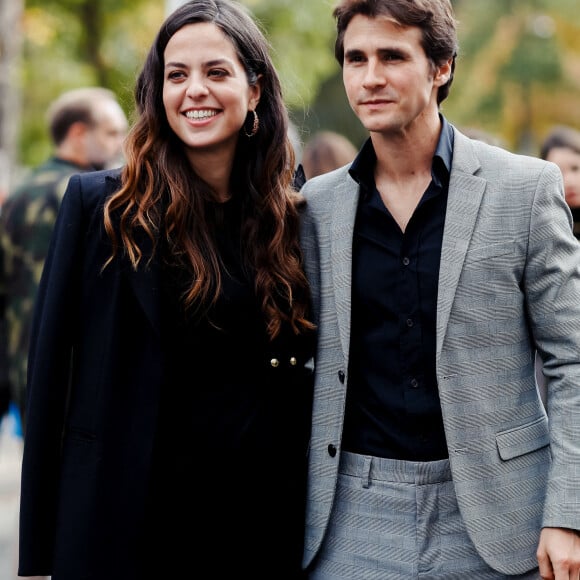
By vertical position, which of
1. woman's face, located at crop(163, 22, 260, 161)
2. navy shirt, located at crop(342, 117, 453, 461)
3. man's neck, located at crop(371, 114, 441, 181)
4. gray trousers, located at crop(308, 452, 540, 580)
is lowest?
gray trousers, located at crop(308, 452, 540, 580)

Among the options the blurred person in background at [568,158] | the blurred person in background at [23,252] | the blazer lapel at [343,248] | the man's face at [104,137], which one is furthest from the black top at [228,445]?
the man's face at [104,137]

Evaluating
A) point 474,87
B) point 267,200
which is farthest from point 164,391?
point 474,87

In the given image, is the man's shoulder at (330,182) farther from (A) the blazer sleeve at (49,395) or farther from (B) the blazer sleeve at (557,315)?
(A) the blazer sleeve at (49,395)

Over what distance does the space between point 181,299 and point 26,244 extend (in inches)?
116

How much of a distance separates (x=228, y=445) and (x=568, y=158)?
2.66 metres

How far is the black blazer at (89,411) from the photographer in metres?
3.46

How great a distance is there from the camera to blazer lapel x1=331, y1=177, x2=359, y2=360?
11.5 feet

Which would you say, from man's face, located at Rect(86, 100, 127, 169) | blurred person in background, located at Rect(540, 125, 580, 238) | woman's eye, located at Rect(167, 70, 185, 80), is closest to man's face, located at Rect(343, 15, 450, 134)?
woman's eye, located at Rect(167, 70, 185, 80)

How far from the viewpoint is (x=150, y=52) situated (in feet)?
12.5

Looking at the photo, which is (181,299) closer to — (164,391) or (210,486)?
(164,391)

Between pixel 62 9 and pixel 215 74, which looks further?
pixel 62 9

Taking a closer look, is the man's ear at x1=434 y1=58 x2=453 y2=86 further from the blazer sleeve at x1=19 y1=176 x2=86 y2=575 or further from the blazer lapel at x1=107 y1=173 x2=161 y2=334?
the blazer sleeve at x1=19 y1=176 x2=86 y2=575

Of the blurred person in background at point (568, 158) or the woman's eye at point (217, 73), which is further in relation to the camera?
the blurred person in background at point (568, 158)

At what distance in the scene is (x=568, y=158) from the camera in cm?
535
